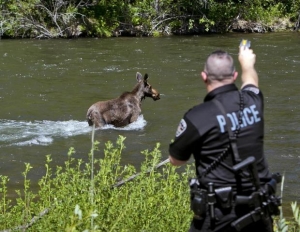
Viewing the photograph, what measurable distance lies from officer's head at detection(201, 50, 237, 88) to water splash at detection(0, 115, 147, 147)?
9.36 metres

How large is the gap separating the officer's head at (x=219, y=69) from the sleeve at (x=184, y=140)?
14.3 inches

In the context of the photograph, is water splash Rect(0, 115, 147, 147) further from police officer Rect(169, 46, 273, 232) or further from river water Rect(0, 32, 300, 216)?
police officer Rect(169, 46, 273, 232)

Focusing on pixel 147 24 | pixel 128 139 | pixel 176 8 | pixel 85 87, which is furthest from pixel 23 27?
pixel 128 139

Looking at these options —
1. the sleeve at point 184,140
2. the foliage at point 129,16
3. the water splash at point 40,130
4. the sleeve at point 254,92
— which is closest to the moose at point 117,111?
the water splash at point 40,130

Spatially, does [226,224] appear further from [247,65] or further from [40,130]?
[40,130]

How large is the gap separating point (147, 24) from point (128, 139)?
19.2 meters

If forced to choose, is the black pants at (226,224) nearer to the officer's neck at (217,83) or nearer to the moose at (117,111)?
the officer's neck at (217,83)

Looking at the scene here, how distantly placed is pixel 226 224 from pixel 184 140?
0.65m

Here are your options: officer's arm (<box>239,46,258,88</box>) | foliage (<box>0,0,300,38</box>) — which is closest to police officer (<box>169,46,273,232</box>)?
officer's arm (<box>239,46,258,88</box>)

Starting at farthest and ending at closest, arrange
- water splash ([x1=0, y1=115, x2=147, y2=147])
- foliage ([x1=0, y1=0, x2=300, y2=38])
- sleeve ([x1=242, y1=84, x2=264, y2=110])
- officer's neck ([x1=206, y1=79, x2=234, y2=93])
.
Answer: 1. foliage ([x1=0, y1=0, x2=300, y2=38])
2. water splash ([x1=0, y1=115, x2=147, y2=147])
3. sleeve ([x1=242, y1=84, x2=264, y2=110])
4. officer's neck ([x1=206, y1=79, x2=234, y2=93])

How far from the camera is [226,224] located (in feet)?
14.6

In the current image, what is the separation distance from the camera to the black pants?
14.5 feet

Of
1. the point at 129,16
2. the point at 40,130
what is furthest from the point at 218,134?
the point at 129,16

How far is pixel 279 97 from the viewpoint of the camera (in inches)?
695
